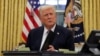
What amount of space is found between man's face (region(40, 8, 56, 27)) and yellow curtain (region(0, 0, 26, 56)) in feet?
9.88

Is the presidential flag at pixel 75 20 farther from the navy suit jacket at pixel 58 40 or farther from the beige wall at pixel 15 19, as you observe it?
the navy suit jacket at pixel 58 40

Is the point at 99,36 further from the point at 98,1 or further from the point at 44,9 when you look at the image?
the point at 98,1

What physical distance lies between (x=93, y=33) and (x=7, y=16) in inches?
165

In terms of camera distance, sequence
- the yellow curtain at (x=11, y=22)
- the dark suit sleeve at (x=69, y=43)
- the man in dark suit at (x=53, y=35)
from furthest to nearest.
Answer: the yellow curtain at (x=11, y=22) < the dark suit sleeve at (x=69, y=43) < the man in dark suit at (x=53, y=35)

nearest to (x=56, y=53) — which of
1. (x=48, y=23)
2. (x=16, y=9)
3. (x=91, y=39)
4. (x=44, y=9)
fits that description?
(x=91, y=39)

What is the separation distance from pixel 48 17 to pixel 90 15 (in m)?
3.18

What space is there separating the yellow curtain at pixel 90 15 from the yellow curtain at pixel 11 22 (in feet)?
5.24

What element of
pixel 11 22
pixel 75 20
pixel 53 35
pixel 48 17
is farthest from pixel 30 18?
pixel 53 35

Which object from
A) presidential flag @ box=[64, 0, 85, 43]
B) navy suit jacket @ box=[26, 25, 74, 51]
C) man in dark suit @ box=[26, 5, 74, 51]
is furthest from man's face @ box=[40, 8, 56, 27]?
presidential flag @ box=[64, 0, 85, 43]

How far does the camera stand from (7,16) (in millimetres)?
5660

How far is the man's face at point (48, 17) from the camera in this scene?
8.55 feet

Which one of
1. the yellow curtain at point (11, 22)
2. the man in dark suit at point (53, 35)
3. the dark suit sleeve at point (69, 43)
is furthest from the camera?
the yellow curtain at point (11, 22)

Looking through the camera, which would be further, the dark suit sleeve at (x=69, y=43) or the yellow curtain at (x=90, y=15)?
the yellow curtain at (x=90, y=15)

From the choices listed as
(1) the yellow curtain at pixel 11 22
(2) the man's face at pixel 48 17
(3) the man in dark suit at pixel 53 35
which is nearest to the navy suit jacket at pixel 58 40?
(3) the man in dark suit at pixel 53 35
